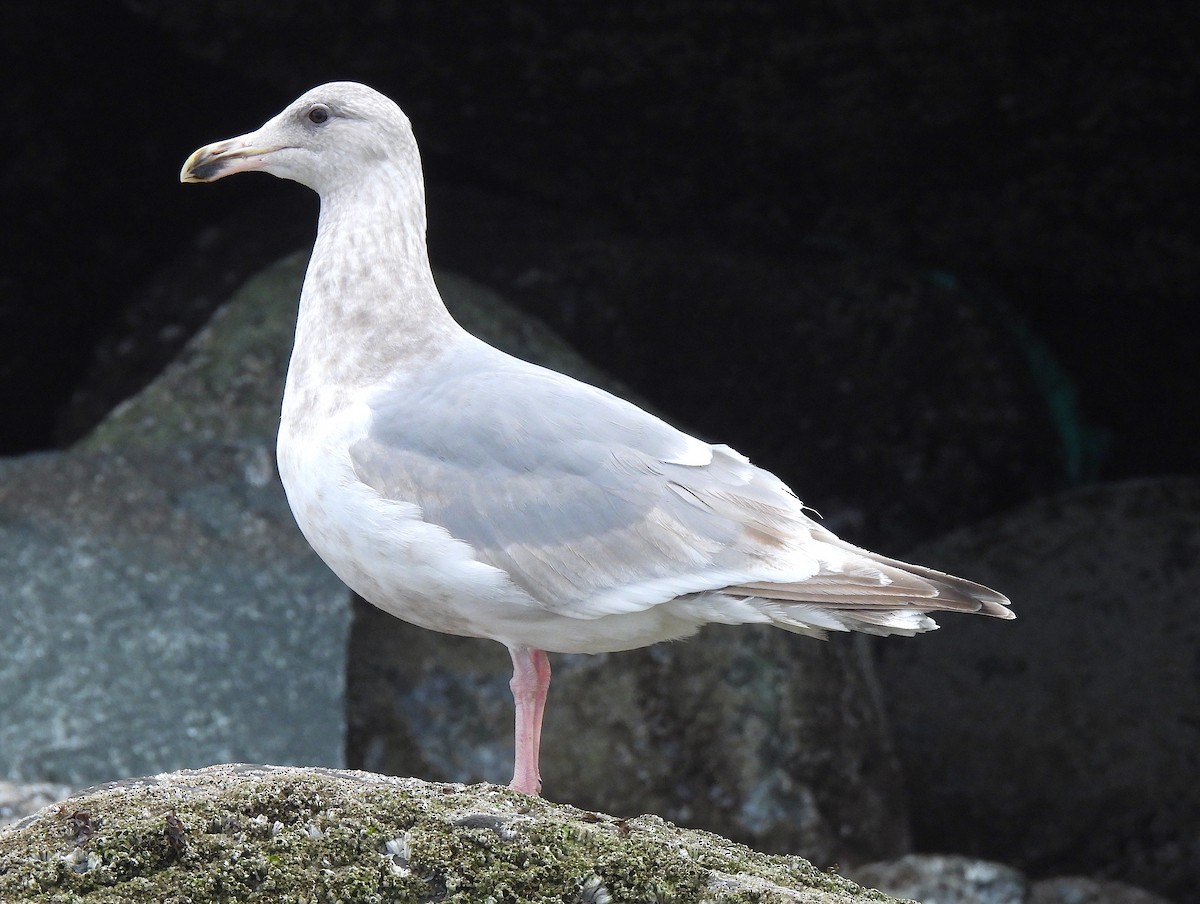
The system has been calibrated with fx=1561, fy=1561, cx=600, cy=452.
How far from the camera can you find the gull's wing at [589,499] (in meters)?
3.29

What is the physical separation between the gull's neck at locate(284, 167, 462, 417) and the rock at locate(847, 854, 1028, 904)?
8.88ft

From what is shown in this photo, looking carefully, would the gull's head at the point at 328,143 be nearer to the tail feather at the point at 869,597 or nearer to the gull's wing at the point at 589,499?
the gull's wing at the point at 589,499

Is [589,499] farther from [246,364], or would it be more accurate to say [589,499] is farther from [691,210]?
[691,210]

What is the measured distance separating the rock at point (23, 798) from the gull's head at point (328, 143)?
1.70 meters

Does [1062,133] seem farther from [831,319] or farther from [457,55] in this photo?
[457,55]

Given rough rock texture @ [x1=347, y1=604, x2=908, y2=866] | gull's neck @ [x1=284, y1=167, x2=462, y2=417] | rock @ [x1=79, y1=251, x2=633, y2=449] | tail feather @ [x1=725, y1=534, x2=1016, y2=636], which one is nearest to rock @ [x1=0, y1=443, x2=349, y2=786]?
rock @ [x1=79, y1=251, x2=633, y2=449]

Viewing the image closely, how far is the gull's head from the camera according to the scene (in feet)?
13.0

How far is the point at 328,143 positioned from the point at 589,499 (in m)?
1.24

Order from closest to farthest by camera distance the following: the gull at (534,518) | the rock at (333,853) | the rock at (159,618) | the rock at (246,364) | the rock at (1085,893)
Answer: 1. the rock at (333,853)
2. the gull at (534,518)
3. the rock at (159,618)
4. the rock at (1085,893)
5. the rock at (246,364)

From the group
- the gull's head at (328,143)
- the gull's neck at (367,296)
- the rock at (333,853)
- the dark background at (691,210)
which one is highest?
the dark background at (691,210)

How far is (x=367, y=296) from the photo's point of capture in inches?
150

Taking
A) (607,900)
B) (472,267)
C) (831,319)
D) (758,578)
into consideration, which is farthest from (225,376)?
(607,900)

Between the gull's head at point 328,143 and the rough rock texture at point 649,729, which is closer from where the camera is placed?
the gull's head at point 328,143

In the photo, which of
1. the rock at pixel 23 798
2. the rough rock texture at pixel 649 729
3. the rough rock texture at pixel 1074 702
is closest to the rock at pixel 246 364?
the rough rock texture at pixel 649 729
